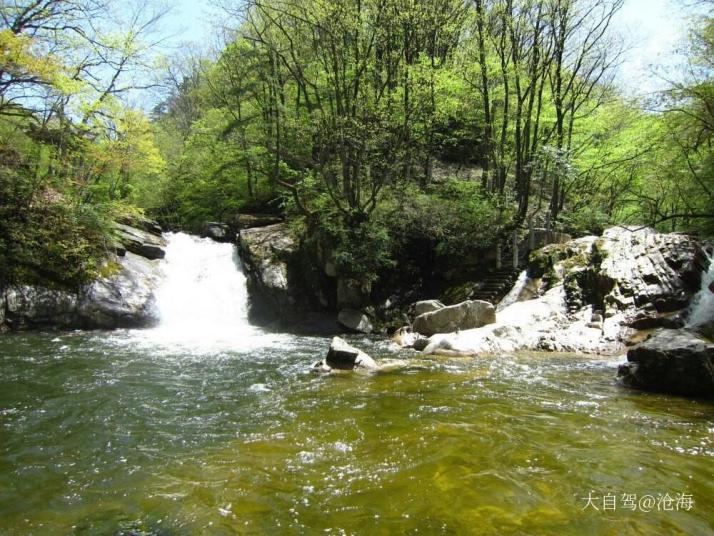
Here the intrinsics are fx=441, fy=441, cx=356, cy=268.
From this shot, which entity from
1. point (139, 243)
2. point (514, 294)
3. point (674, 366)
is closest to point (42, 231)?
point (139, 243)

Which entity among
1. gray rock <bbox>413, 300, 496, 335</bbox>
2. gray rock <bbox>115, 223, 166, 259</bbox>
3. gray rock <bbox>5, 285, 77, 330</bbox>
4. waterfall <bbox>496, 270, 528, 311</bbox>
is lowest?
gray rock <bbox>5, 285, 77, 330</bbox>

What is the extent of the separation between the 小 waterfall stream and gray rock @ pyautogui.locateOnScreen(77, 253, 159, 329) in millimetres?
5506

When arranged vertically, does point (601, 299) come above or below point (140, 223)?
below

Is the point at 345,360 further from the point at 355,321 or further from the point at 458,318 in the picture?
the point at 355,321

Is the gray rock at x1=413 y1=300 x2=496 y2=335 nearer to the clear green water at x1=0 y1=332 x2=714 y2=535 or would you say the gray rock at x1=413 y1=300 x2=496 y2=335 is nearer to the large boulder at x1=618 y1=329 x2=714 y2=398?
the clear green water at x1=0 y1=332 x2=714 y2=535

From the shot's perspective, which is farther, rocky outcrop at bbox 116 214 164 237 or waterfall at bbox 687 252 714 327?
rocky outcrop at bbox 116 214 164 237

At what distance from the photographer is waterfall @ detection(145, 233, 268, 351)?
13.4 meters

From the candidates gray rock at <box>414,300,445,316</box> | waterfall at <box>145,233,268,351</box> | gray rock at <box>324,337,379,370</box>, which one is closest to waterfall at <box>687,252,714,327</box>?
gray rock at <box>414,300,445,316</box>

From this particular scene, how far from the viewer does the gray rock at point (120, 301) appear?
14141 mm

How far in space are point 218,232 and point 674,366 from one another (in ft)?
64.2

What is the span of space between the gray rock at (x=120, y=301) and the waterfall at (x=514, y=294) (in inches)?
453

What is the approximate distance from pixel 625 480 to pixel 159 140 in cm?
3179

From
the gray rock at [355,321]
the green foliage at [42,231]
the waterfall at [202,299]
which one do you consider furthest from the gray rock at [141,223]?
the gray rock at [355,321]

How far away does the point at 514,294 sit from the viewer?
556 inches
